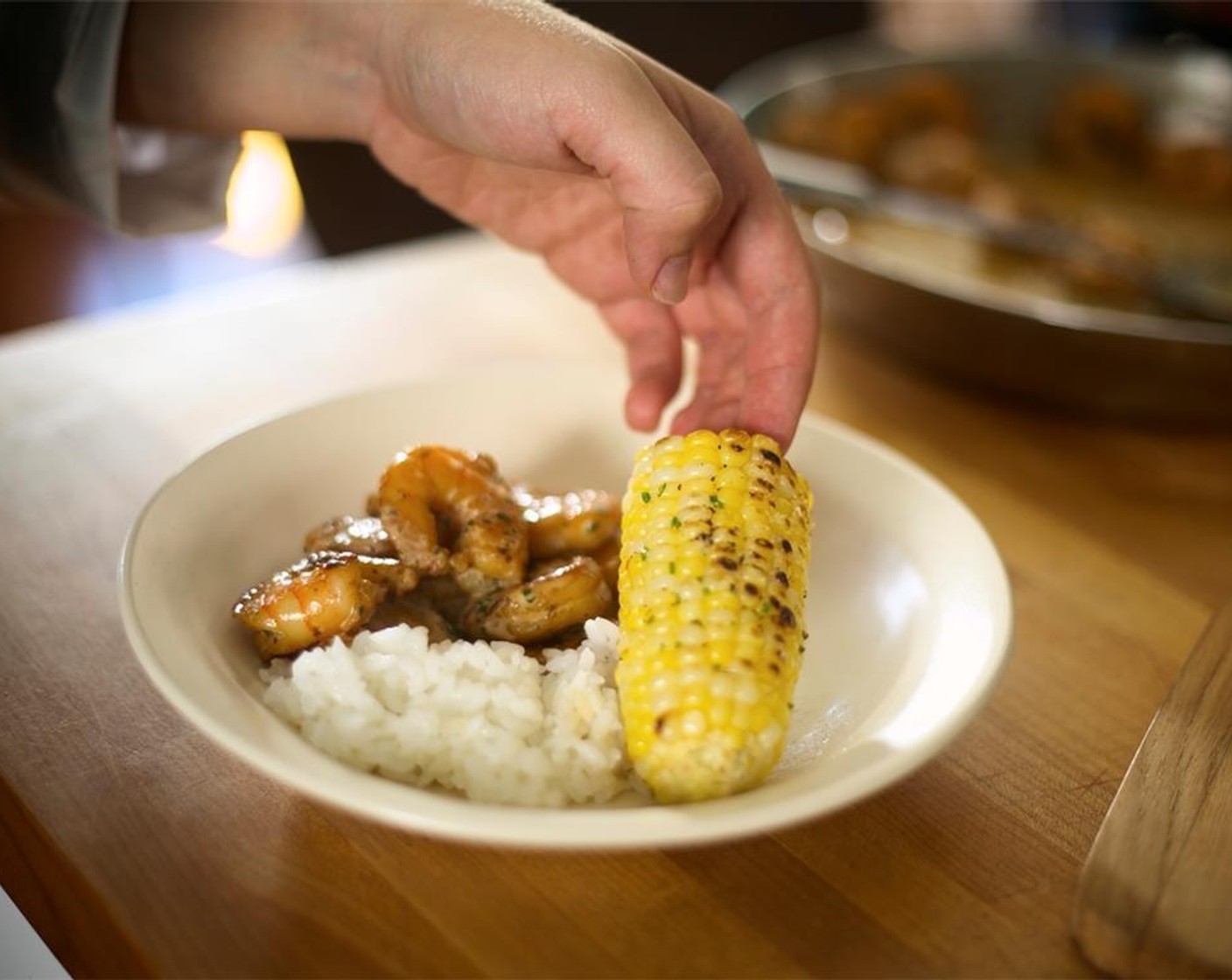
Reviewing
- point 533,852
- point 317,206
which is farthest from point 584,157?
point 317,206

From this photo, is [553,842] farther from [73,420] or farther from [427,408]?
[73,420]

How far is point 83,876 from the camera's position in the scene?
109cm

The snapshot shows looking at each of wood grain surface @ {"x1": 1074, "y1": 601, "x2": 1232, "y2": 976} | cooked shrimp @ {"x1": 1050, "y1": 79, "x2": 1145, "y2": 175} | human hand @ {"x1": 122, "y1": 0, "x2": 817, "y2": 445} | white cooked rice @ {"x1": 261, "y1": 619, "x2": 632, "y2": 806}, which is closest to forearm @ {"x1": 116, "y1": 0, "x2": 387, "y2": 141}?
human hand @ {"x1": 122, "y1": 0, "x2": 817, "y2": 445}

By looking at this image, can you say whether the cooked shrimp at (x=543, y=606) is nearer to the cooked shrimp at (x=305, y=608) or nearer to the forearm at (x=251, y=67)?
the cooked shrimp at (x=305, y=608)

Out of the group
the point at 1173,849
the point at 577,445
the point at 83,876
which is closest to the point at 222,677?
the point at 83,876

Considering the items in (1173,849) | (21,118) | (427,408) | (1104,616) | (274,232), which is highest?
(21,118)

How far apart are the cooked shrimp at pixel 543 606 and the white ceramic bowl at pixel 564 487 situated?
222mm

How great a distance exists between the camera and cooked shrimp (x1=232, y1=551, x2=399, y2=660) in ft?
3.98

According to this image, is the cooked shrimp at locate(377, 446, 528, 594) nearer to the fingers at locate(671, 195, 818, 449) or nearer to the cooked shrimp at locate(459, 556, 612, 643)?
→ the cooked shrimp at locate(459, 556, 612, 643)

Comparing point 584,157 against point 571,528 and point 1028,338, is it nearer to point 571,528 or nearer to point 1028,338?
point 571,528

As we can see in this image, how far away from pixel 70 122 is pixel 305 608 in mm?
1037

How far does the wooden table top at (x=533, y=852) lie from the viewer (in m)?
1.06

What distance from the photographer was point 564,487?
1.64m

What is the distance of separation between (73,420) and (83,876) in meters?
0.90
